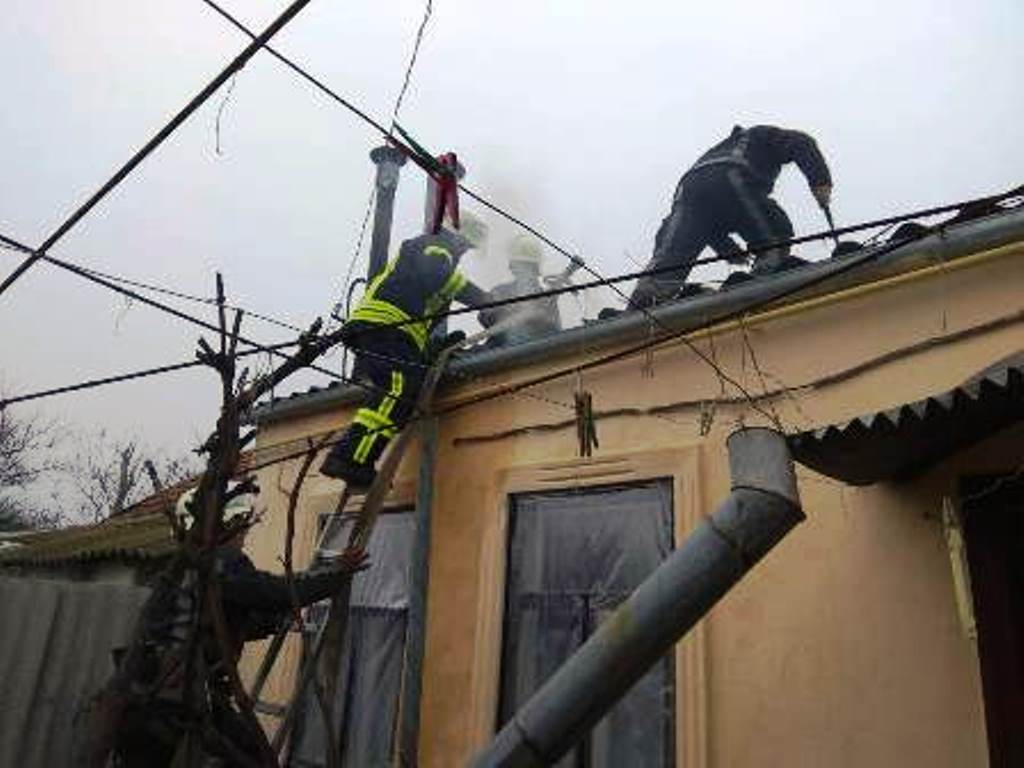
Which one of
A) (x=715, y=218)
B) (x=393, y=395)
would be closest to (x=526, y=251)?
(x=715, y=218)

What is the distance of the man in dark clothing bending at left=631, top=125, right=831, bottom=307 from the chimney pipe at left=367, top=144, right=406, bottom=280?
385 cm

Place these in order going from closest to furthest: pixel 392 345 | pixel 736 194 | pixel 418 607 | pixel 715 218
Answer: pixel 418 607 < pixel 392 345 < pixel 736 194 < pixel 715 218

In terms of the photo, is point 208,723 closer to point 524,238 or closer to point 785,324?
point 785,324

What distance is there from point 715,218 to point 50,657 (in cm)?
613

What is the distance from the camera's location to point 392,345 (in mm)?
6566

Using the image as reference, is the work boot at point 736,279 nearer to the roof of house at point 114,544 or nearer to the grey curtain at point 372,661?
the grey curtain at point 372,661

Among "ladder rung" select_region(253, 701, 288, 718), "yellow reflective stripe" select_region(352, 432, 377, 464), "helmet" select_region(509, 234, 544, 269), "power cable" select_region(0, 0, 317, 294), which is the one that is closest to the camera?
"power cable" select_region(0, 0, 317, 294)

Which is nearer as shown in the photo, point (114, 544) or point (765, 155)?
point (765, 155)

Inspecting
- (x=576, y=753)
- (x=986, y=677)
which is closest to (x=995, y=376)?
(x=986, y=677)

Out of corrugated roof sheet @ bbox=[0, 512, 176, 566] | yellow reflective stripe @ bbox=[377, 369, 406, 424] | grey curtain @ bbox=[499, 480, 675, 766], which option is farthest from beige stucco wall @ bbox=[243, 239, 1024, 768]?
corrugated roof sheet @ bbox=[0, 512, 176, 566]

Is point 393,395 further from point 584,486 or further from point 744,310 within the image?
point 744,310

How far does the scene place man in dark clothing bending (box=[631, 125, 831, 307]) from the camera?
7.19 m

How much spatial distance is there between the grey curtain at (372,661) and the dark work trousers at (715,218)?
121 inches

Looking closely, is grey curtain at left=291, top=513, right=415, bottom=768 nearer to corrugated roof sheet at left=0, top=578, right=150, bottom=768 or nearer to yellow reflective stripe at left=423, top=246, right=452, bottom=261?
corrugated roof sheet at left=0, top=578, right=150, bottom=768
